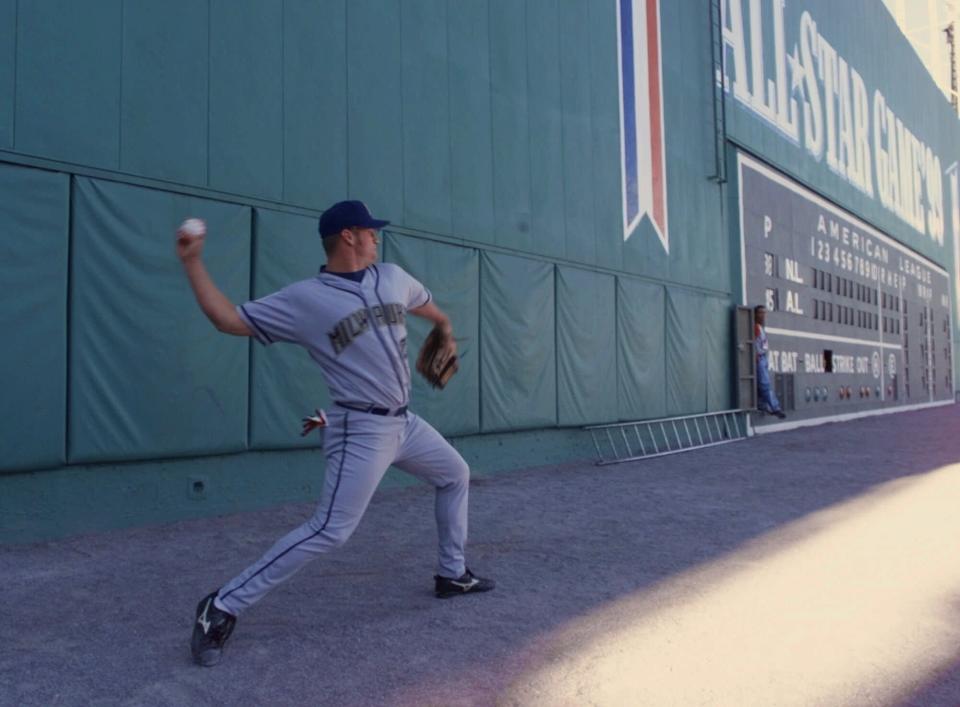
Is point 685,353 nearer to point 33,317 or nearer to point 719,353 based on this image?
point 719,353

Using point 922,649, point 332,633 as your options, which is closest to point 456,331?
point 332,633

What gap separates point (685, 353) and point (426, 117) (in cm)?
639

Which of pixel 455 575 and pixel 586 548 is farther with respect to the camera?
pixel 586 548

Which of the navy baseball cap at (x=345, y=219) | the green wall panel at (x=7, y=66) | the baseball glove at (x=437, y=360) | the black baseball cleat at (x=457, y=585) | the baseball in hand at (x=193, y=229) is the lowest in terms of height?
the black baseball cleat at (x=457, y=585)

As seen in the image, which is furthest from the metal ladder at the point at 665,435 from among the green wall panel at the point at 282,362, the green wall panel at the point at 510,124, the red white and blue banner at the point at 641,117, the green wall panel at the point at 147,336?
the green wall panel at the point at 147,336

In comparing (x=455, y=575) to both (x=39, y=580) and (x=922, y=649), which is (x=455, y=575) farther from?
(x=39, y=580)

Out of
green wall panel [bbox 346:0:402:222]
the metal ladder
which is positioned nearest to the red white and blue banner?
the metal ladder

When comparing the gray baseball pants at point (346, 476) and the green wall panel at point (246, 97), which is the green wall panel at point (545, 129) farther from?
the gray baseball pants at point (346, 476)

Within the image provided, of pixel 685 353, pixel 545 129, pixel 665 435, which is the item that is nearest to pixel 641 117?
pixel 545 129

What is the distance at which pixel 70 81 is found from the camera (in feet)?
17.9

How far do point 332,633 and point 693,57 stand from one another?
1290cm

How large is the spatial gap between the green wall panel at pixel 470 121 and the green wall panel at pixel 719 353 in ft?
19.6

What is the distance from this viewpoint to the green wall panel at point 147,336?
5.39 metres

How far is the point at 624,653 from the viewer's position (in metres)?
3.08
